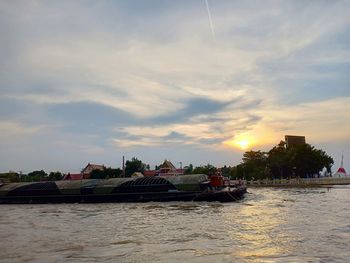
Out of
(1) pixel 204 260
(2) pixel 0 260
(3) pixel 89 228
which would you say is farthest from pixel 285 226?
(2) pixel 0 260

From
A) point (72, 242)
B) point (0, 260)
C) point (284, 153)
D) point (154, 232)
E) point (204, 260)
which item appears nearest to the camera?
point (204, 260)

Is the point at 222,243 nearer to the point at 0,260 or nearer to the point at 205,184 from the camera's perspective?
the point at 0,260

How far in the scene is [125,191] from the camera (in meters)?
44.6

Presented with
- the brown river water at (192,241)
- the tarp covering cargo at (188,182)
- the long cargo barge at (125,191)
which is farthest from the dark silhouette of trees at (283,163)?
the brown river water at (192,241)

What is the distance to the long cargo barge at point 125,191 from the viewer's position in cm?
4124

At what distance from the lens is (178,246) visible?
48.0 feet

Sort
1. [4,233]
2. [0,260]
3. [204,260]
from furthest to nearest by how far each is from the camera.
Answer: [4,233] → [0,260] → [204,260]

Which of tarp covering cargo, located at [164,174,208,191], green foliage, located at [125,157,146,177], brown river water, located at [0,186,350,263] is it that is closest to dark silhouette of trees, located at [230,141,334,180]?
green foliage, located at [125,157,146,177]

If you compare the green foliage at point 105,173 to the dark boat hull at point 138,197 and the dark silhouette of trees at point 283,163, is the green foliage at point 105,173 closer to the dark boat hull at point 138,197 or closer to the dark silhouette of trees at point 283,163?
the dark silhouette of trees at point 283,163

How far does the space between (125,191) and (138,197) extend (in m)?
1.94

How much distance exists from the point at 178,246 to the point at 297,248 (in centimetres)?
407

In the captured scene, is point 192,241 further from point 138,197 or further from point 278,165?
point 278,165

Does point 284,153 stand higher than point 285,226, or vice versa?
point 284,153

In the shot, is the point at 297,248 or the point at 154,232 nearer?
the point at 297,248
